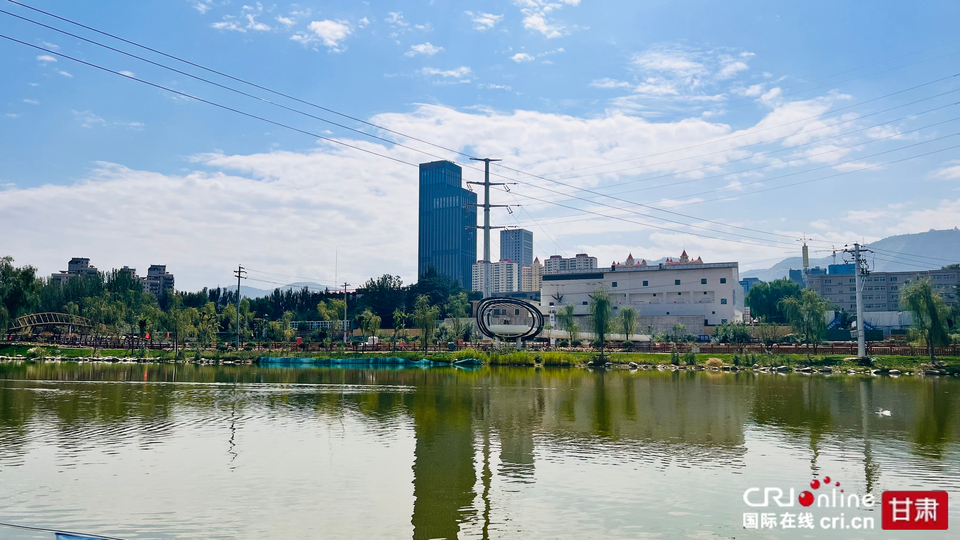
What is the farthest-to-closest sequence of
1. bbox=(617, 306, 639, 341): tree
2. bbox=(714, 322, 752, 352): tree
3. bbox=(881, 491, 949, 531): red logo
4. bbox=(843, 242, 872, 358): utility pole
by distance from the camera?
bbox=(617, 306, 639, 341): tree → bbox=(714, 322, 752, 352): tree → bbox=(843, 242, 872, 358): utility pole → bbox=(881, 491, 949, 531): red logo

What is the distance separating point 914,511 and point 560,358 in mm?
50564

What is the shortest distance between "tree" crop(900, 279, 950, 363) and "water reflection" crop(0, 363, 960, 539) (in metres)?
20.0

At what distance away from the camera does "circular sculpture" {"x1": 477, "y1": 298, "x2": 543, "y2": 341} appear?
7606 centimetres

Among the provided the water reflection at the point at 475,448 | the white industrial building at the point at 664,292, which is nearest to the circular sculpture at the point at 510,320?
the white industrial building at the point at 664,292

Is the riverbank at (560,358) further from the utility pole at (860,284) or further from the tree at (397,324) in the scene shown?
the tree at (397,324)

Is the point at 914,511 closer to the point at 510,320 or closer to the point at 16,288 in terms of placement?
the point at 510,320

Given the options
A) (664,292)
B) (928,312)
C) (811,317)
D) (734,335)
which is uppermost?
(664,292)

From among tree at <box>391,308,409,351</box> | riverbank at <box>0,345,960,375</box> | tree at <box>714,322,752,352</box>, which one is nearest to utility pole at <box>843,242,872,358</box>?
riverbank at <box>0,345,960,375</box>

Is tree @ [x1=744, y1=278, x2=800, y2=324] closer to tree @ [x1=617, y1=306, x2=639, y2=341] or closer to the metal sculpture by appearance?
tree @ [x1=617, y1=306, x2=639, y2=341]

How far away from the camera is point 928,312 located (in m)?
50.8

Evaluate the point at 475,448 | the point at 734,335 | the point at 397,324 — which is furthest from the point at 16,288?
the point at 734,335

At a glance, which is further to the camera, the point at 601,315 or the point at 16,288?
the point at 16,288

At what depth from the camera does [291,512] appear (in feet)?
37.7

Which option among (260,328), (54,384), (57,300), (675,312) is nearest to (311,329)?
(260,328)
